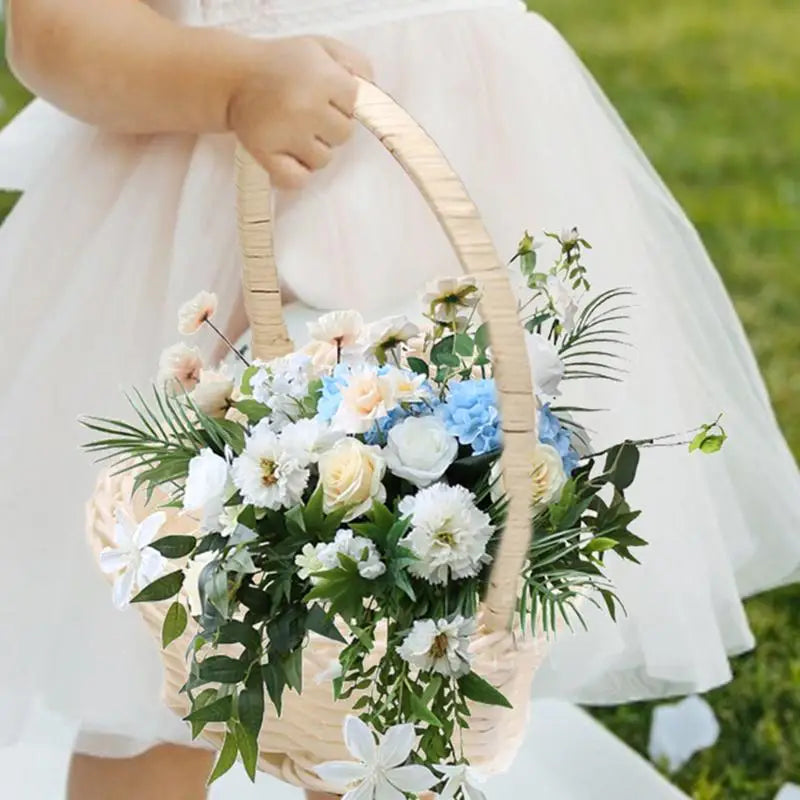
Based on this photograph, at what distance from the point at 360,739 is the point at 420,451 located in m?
0.15

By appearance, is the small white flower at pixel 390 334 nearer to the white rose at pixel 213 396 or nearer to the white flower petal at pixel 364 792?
the white rose at pixel 213 396

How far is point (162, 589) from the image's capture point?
64 centimetres

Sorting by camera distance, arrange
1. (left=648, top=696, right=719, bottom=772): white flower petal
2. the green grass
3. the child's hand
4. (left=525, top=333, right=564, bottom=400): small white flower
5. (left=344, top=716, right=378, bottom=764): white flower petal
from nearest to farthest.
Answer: (left=344, top=716, right=378, bottom=764): white flower petal → (left=525, top=333, right=564, bottom=400): small white flower → the child's hand → (left=648, top=696, right=719, bottom=772): white flower petal → the green grass

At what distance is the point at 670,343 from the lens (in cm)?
96

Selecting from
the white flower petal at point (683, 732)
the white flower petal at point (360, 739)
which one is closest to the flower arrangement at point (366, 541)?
the white flower petal at point (360, 739)

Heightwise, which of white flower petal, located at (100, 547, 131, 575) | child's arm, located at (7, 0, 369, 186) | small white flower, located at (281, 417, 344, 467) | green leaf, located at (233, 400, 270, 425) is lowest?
white flower petal, located at (100, 547, 131, 575)

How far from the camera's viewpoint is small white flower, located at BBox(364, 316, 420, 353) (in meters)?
0.71

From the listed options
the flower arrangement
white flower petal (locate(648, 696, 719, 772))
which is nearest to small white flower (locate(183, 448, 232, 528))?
the flower arrangement

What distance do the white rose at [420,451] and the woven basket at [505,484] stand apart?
0.12 feet

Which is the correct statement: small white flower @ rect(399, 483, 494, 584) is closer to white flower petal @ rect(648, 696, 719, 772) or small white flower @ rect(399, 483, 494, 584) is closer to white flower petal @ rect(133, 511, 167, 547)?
white flower petal @ rect(133, 511, 167, 547)

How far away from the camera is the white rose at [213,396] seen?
0.72m

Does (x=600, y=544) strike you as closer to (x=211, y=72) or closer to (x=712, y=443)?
(x=712, y=443)

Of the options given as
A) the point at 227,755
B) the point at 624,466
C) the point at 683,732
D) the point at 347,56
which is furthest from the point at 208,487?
the point at 683,732

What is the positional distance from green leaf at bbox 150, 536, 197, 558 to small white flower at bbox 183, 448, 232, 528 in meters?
0.01
